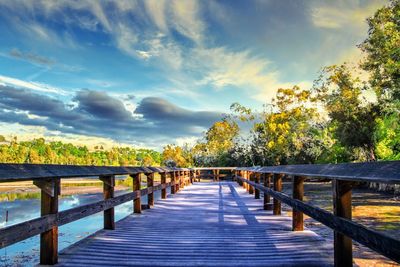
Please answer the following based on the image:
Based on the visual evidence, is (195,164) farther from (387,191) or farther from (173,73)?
(387,191)

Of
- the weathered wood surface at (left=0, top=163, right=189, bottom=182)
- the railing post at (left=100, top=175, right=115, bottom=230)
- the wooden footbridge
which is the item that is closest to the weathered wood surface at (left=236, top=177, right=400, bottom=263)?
the wooden footbridge

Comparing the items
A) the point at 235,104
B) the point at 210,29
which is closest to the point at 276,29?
the point at 210,29

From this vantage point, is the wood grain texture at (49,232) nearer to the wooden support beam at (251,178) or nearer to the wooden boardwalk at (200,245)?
the wooden boardwalk at (200,245)

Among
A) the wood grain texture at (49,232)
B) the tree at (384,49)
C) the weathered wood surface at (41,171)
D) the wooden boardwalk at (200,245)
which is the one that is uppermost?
the tree at (384,49)

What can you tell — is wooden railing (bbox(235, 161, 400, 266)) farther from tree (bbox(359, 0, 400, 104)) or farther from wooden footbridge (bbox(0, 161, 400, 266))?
tree (bbox(359, 0, 400, 104))

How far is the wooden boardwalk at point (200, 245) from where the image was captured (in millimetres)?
4039

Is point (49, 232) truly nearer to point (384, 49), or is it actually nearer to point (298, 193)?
point (298, 193)

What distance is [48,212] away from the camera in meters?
3.75

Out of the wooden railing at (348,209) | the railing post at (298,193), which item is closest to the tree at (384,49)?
the railing post at (298,193)

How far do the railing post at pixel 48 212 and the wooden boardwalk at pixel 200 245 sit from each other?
177mm

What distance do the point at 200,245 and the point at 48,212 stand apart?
206 cm

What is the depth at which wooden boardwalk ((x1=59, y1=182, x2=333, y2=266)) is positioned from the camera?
404cm

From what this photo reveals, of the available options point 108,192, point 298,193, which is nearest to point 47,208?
point 108,192

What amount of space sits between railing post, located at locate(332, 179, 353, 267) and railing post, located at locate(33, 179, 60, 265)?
286cm
